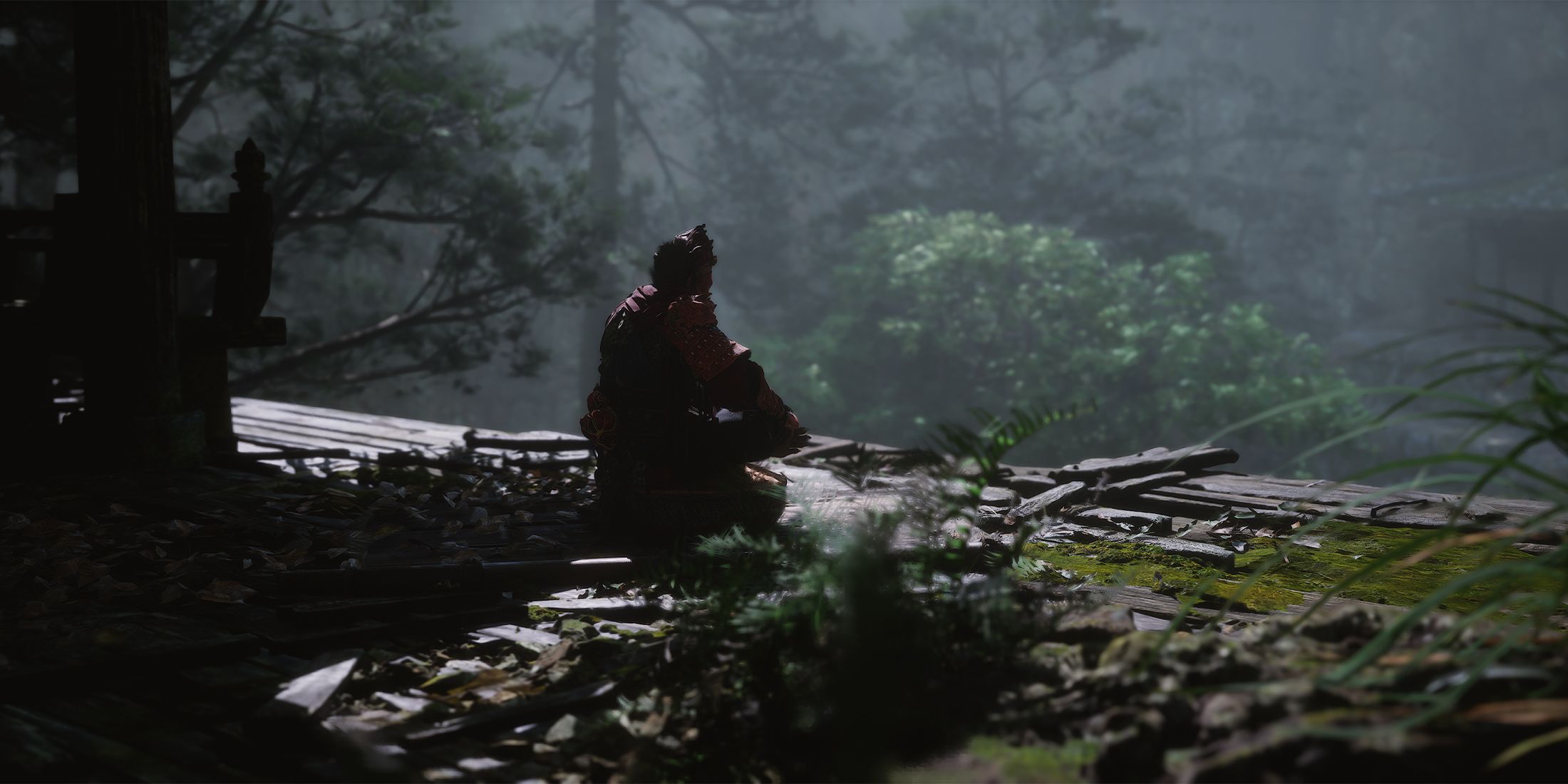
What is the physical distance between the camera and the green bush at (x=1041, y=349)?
1927 centimetres

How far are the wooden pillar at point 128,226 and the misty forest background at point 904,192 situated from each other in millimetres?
4726

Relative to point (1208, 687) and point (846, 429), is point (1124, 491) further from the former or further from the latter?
point (846, 429)

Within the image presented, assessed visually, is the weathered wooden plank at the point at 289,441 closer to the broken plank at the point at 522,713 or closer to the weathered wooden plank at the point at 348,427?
the weathered wooden plank at the point at 348,427

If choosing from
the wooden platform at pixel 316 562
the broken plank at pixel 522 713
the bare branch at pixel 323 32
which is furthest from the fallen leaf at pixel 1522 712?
the bare branch at pixel 323 32

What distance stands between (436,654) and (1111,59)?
24537 millimetres

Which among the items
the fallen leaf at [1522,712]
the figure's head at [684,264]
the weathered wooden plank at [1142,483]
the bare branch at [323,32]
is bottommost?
the weathered wooden plank at [1142,483]

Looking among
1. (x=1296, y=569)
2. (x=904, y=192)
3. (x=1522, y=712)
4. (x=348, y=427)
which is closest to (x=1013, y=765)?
(x=1522, y=712)

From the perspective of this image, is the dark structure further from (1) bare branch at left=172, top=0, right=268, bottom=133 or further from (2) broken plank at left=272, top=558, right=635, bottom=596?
(1) bare branch at left=172, top=0, right=268, bottom=133

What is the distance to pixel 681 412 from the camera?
4203mm

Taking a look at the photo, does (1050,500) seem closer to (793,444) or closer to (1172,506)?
(1172,506)

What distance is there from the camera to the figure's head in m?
4.19

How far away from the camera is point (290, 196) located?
10633mm

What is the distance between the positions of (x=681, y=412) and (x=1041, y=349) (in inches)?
682

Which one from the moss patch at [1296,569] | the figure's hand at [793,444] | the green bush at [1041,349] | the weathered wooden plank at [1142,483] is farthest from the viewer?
the green bush at [1041,349]
